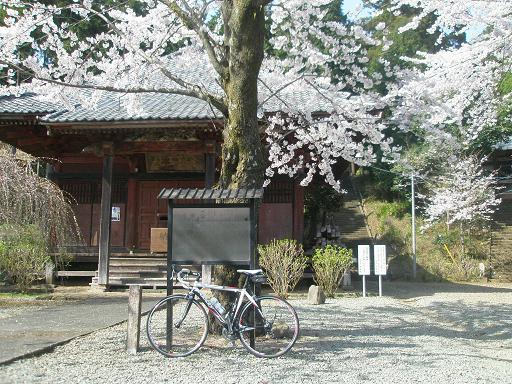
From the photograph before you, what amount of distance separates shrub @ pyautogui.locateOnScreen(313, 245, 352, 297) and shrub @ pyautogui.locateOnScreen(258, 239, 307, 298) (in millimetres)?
523

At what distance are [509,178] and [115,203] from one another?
56.2ft

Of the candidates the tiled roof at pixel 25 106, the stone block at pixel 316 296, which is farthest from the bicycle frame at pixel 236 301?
the tiled roof at pixel 25 106

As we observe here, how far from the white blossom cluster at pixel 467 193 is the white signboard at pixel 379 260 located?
11.1m

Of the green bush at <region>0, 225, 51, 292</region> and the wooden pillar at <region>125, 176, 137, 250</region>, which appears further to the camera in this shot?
the wooden pillar at <region>125, 176, 137, 250</region>

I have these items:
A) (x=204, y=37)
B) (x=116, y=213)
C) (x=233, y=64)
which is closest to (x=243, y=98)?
(x=233, y=64)

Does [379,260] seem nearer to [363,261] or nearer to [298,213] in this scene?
[363,261]

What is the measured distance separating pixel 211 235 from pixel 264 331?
1.24 metres

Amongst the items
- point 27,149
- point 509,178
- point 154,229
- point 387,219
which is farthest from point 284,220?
point 387,219

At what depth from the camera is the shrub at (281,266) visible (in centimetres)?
1077

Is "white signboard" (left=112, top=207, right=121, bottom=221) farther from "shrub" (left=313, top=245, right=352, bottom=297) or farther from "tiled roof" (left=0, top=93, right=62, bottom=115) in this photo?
"shrub" (left=313, top=245, right=352, bottom=297)

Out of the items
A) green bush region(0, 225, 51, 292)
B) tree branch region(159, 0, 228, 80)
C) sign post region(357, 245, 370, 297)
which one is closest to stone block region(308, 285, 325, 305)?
sign post region(357, 245, 370, 297)

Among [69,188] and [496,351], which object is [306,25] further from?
[69,188]

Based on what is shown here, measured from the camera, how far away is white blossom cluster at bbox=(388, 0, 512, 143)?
6.81 metres

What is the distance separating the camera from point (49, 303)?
967 centimetres
